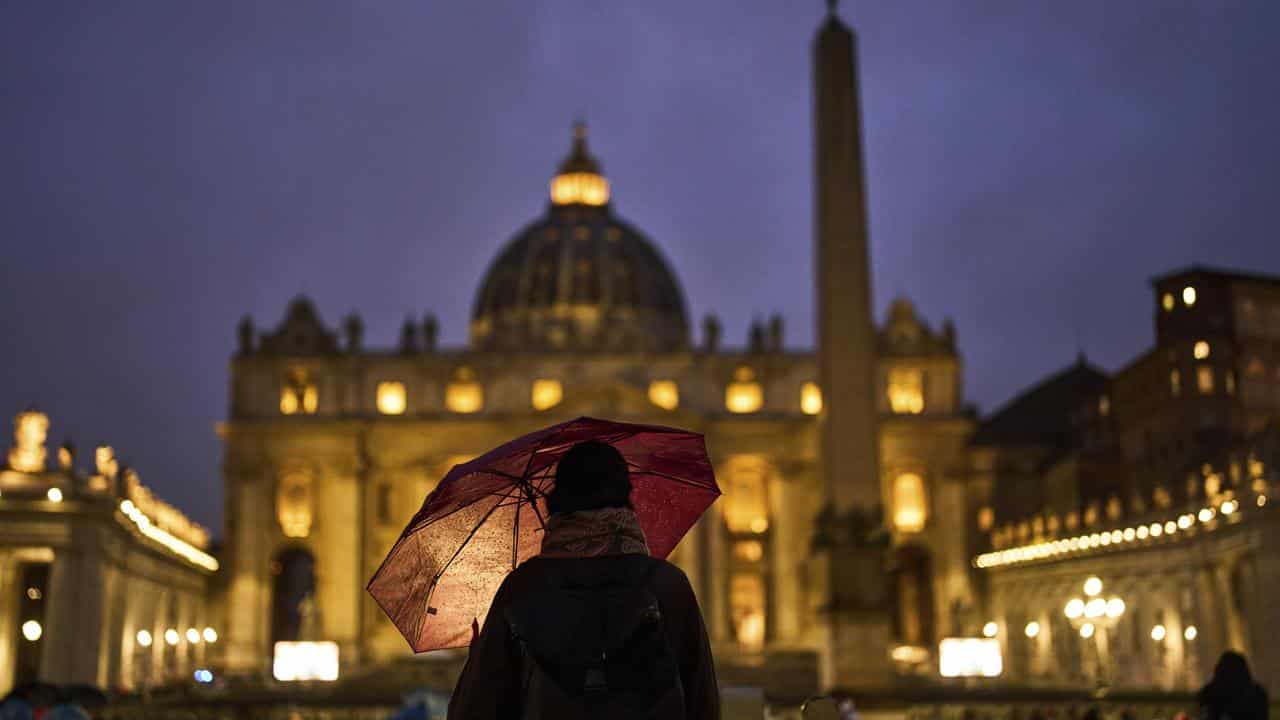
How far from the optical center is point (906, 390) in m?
88.8

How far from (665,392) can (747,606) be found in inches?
473

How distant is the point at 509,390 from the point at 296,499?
1234 centimetres

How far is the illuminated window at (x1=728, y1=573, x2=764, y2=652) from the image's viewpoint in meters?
87.8

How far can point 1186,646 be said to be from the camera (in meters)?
47.9

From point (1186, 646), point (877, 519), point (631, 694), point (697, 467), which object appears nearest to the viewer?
point (631, 694)

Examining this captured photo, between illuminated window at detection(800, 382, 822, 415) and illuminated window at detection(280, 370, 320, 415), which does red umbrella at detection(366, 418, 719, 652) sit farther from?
illuminated window at detection(280, 370, 320, 415)

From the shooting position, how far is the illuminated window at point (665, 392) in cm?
8850

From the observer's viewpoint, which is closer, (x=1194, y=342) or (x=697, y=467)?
(x=697, y=467)

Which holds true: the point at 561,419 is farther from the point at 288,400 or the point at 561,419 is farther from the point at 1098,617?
the point at 1098,617

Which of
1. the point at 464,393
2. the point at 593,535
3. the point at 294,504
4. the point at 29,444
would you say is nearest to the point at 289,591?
the point at 294,504

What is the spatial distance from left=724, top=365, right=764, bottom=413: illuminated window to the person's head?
77125 mm

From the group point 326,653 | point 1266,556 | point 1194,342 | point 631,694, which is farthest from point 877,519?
point 1194,342

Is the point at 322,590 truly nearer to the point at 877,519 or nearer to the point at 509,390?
the point at 509,390

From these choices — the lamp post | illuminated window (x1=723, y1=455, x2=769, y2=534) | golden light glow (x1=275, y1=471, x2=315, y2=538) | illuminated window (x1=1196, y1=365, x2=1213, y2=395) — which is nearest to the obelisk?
the lamp post
